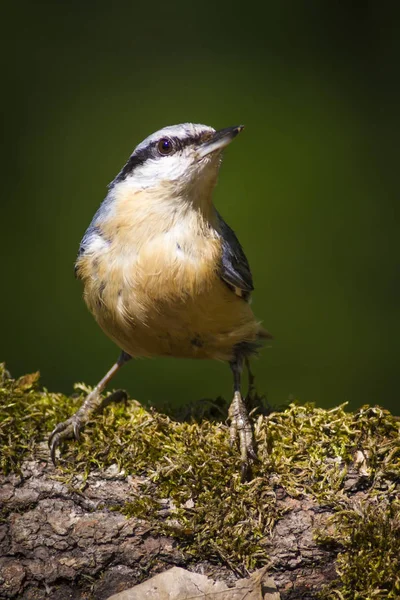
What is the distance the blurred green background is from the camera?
157 inches

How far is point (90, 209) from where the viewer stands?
421cm

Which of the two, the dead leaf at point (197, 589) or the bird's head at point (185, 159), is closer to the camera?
the dead leaf at point (197, 589)

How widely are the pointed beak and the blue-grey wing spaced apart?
0.35 meters

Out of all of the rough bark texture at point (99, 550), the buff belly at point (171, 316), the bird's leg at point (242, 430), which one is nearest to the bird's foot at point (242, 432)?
the bird's leg at point (242, 430)

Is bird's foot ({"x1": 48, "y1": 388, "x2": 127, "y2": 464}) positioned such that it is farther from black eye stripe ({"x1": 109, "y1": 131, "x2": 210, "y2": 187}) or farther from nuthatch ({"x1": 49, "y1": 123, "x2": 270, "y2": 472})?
black eye stripe ({"x1": 109, "y1": 131, "x2": 210, "y2": 187})

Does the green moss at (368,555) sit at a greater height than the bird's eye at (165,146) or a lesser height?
lesser

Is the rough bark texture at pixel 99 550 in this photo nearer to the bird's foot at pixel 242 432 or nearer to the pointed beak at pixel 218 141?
the bird's foot at pixel 242 432

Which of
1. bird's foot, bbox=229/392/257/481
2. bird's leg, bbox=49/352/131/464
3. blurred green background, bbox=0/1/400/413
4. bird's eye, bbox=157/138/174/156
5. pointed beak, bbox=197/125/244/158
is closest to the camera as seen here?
bird's foot, bbox=229/392/257/481

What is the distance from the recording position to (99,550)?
1.92 m

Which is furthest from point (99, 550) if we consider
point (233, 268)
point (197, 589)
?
point (233, 268)

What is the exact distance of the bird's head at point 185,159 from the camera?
2.35 m

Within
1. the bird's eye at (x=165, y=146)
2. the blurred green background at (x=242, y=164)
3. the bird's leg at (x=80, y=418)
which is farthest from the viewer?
the blurred green background at (x=242, y=164)

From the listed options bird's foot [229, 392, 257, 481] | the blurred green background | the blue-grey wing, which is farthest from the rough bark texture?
the blurred green background

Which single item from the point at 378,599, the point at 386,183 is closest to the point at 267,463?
the point at 378,599
